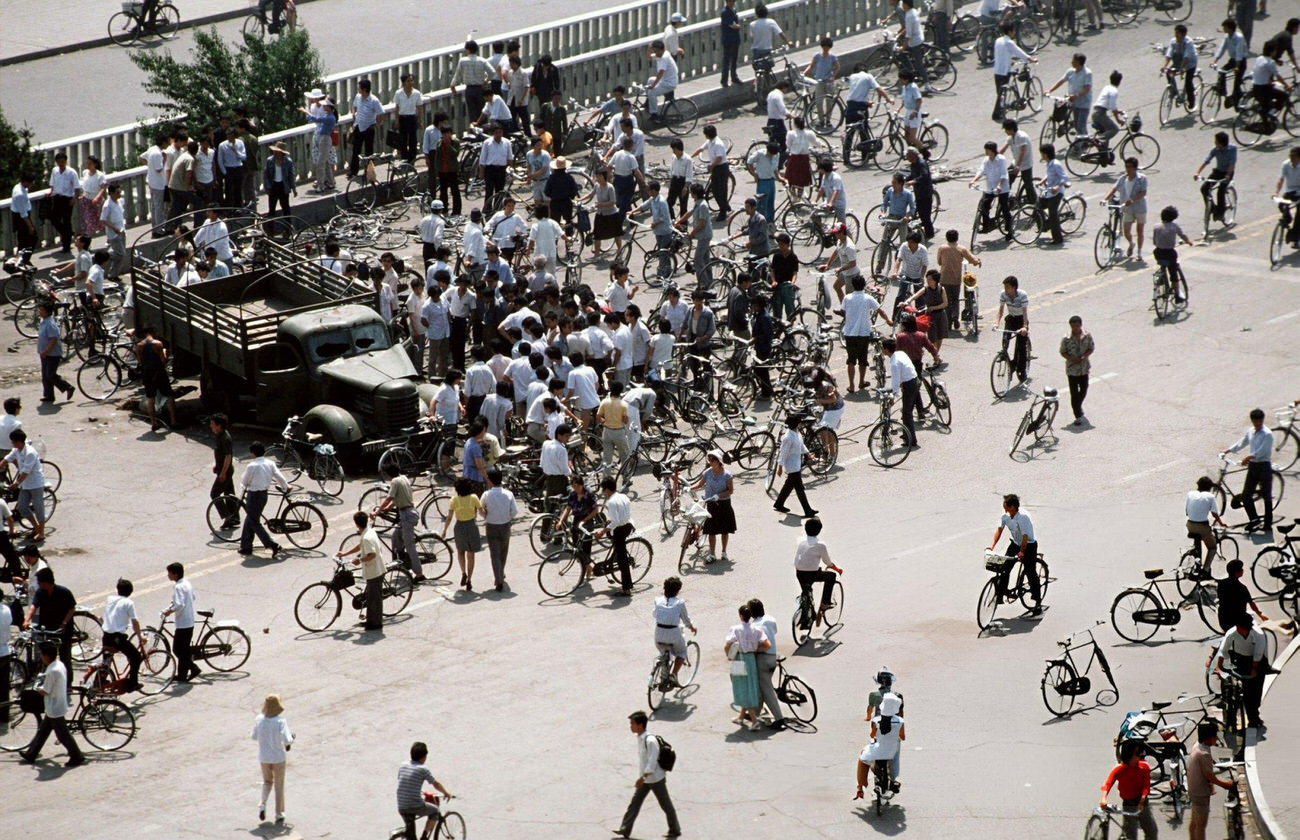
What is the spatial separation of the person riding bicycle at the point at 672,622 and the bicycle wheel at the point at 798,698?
1151 millimetres

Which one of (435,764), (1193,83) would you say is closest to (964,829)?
(435,764)

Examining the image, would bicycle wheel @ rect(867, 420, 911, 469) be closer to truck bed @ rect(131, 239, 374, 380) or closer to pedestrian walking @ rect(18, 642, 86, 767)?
truck bed @ rect(131, 239, 374, 380)

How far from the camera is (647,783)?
57.5 feet

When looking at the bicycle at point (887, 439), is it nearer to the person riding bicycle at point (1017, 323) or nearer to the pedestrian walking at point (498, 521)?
the person riding bicycle at point (1017, 323)

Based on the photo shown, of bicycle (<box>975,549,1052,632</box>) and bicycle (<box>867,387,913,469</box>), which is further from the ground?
bicycle (<box>867,387,913,469</box>)

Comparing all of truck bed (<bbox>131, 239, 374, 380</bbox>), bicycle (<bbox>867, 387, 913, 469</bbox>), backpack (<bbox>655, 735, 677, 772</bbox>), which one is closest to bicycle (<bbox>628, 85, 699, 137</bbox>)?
truck bed (<bbox>131, 239, 374, 380</bbox>)

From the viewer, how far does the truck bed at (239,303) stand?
2916 cm

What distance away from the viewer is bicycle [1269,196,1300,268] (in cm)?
3164

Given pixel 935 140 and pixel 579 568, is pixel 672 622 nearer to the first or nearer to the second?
pixel 579 568

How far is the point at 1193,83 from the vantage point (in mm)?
38344

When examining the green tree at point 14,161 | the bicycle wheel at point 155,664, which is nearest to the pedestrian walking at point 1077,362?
the bicycle wheel at point 155,664

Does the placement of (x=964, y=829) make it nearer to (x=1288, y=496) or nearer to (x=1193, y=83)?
(x=1288, y=496)

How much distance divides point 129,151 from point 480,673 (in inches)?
794

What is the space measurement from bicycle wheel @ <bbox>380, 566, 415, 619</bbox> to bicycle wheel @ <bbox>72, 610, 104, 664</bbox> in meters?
3.34
